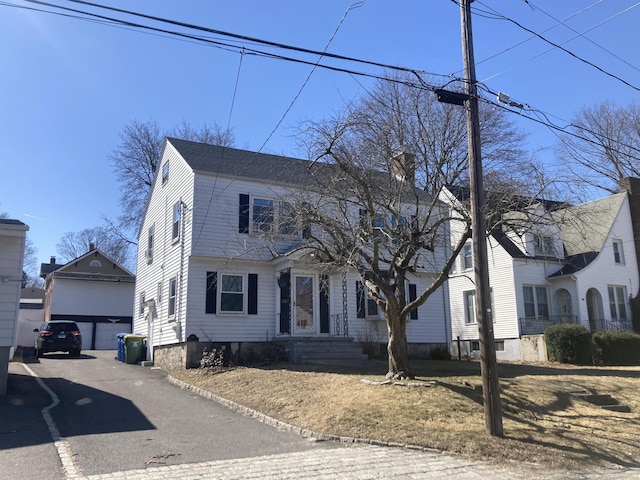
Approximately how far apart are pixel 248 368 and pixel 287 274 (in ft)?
13.4

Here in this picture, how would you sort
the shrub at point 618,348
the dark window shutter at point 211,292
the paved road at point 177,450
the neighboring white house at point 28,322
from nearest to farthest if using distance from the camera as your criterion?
the paved road at point 177,450 → the dark window shutter at point 211,292 → the shrub at point 618,348 → the neighboring white house at point 28,322

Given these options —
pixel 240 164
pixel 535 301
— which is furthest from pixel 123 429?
pixel 535 301

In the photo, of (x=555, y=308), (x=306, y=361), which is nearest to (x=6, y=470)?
(x=306, y=361)

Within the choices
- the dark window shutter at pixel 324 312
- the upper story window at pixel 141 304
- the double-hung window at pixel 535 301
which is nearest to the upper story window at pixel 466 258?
the double-hung window at pixel 535 301

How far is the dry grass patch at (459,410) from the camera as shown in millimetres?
8422

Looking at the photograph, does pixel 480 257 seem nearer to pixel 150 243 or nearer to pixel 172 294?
pixel 172 294

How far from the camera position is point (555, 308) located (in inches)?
1088

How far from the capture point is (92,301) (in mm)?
34406

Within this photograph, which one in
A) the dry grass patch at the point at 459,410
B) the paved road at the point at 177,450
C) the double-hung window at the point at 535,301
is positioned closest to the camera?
the paved road at the point at 177,450

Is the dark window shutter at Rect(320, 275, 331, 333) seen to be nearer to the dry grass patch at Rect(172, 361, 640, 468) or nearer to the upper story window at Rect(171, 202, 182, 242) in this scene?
the dry grass patch at Rect(172, 361, 640, 468)

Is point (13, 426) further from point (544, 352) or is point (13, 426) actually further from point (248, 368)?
point (544, 352)

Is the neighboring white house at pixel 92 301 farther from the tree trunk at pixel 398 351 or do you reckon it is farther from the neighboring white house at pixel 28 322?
the tree trunk at pixel 398 351

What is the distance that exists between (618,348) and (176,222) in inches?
725

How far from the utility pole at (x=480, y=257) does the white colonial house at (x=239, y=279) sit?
23.5ft
